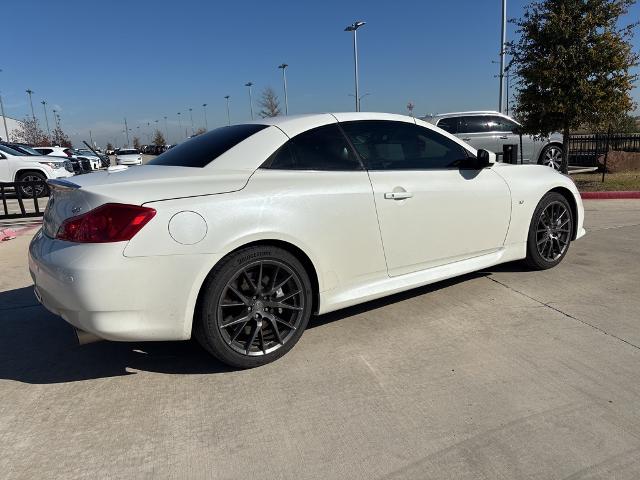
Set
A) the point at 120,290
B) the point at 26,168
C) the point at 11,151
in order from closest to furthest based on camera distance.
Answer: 1. the point at 120,290
2. the point at 26,168
3. the point at 11,151

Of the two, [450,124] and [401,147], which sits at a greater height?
[450,124]

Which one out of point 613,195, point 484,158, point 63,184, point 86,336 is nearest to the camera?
point 86,336

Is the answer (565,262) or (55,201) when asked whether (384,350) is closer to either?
(55,201)

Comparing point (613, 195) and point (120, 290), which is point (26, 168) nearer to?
point (120, 290)

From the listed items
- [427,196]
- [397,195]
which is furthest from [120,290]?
[427,196]

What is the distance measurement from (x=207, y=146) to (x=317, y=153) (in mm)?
838

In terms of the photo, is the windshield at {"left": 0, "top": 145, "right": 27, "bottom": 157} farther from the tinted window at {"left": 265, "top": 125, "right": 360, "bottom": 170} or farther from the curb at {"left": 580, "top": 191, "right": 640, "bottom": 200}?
the curb at {"left": 580, "top": 191, "right": 640, "bottom": 200}

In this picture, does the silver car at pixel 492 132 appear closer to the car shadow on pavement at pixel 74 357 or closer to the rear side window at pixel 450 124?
the rear side window at pixel 450 124

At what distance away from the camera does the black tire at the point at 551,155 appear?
515 inches

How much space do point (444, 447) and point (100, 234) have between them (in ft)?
6.82

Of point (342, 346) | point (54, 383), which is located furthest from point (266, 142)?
point (54, 383)

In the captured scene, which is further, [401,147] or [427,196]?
[401,147]

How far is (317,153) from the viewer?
3.46 meters

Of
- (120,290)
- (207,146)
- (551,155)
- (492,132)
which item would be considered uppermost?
(492,132)
